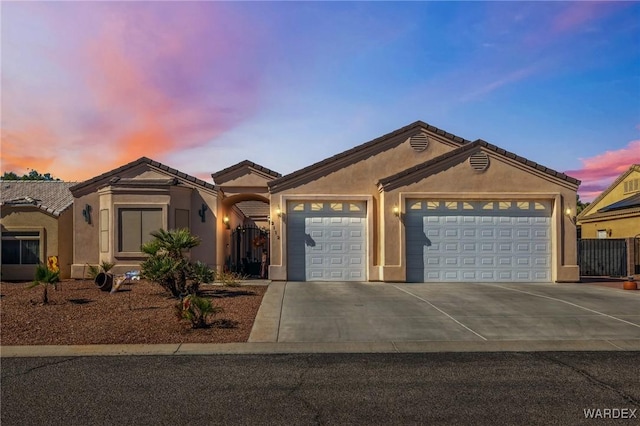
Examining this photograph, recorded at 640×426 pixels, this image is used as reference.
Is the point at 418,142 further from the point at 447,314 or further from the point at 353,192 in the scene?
the point at 447,314

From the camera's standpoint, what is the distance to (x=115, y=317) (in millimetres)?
11016

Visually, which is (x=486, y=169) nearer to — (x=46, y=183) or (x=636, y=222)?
(x=636, y=222)

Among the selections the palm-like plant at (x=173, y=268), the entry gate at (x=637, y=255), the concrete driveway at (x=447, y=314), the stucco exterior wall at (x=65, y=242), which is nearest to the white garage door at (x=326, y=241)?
the concrete driveway at (x=447, y=314)

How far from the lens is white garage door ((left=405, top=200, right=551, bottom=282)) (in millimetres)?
17859

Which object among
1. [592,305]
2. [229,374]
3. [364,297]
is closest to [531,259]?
[592,305]

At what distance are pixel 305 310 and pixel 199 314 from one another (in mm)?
2735

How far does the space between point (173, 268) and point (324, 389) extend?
774cm

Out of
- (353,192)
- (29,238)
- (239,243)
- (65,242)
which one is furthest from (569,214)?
(29,238)

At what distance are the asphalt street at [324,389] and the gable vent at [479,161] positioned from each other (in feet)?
35.4

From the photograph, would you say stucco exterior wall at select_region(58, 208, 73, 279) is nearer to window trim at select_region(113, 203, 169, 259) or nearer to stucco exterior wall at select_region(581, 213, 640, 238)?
window trim at select_region(113, 203, 169, 259)

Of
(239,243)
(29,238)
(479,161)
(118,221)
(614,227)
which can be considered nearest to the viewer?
(479,161)

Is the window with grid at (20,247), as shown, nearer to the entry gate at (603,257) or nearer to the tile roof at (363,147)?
the tile roof at (363,147)

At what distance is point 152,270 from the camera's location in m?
12.9

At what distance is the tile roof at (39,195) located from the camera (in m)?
19.9
